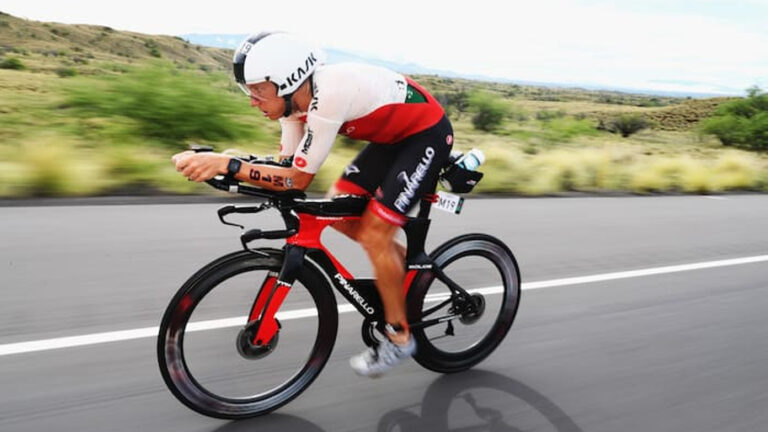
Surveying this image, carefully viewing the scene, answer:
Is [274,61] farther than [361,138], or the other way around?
[361,138]

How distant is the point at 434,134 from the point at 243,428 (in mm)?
1543

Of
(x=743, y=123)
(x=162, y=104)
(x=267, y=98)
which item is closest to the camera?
(x=267, y=98)

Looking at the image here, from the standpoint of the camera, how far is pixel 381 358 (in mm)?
3262

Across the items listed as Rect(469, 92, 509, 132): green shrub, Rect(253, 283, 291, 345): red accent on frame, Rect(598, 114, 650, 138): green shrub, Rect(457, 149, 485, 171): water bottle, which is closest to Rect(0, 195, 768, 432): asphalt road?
Rect(253, 283, 291, 345): red accent on frame

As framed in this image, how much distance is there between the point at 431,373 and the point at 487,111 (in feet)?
70.8

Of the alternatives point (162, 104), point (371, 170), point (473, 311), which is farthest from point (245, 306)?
point (162, 104)

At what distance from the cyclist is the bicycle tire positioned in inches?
9.8

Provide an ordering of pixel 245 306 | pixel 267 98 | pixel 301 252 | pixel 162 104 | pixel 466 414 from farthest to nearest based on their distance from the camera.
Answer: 1. pixel 162 104
2. pixel 466 414
3. pixel 245 306
4. pixel 301 252
5. pixel 267 98

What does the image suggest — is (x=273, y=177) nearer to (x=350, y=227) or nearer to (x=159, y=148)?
(x=350, y=227)

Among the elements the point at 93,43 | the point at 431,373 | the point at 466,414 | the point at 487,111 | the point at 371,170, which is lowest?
the point at 93,43

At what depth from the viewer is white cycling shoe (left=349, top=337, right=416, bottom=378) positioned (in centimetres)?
326

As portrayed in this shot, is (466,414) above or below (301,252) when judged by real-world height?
below

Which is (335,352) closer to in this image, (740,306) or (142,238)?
(142,238)

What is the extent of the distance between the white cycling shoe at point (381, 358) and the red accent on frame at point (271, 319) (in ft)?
1.59
